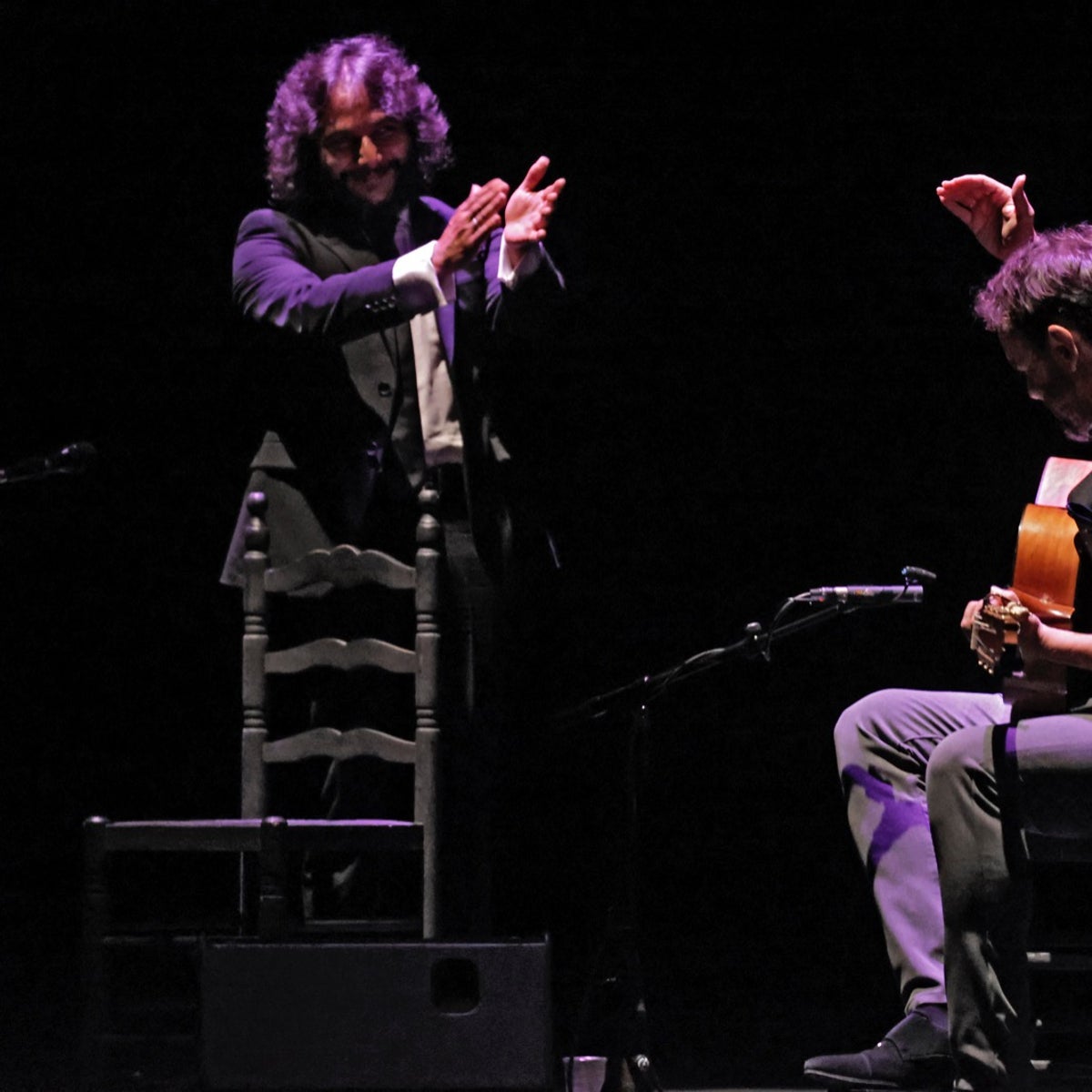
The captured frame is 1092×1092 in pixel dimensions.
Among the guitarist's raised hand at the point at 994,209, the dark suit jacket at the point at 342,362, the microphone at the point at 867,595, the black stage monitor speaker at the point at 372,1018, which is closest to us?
the black stage monitor speaker at the point at 372,1018

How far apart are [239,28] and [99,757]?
1.73 meters

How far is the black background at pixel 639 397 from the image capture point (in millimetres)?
3654

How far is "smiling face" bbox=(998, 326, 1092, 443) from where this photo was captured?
2.12m

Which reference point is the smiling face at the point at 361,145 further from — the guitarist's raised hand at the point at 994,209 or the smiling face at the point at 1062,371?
the smiling face at the point at 1062,371

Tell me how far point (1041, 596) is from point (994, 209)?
2.38 feet

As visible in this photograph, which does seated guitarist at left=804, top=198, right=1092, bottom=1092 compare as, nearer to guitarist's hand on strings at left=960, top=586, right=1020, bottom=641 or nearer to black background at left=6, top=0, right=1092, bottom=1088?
guitarist's hand on strings at left=960, top=586, right=1020, bottom=641

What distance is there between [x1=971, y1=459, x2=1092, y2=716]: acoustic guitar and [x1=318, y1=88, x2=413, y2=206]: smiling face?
144 centimetres

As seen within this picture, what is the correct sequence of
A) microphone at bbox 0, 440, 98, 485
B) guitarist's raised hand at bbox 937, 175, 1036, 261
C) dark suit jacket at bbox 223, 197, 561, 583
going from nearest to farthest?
guitarist's raised hand at bbox 937, 175, 1036, 261 → microphone at bbox 0, 440, 98, 485 → dark suit jacket at bbox 223, 197, 561, 583

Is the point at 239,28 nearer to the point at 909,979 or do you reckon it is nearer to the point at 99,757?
the point at 99,757

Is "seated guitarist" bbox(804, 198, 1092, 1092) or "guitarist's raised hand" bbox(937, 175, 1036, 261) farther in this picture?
"guitarist's raised hand" bbox(937, 175, 1036, 261)

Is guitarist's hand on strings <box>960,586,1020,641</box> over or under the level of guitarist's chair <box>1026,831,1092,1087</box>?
over

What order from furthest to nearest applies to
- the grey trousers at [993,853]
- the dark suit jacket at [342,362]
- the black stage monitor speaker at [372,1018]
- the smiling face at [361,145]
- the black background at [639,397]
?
1. the black background at [639,397]
2. the smiling face at [361,145]
3. the dark suit jacket at [342,362]
4. the black stage monitor speaker at [372,1018]
5. the grey trousers at [993,853]

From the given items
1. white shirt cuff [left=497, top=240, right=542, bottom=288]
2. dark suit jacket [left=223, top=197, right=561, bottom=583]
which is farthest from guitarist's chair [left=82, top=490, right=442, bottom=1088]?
white shirt cuff [left=497, top=240, right=542, bottom=288]

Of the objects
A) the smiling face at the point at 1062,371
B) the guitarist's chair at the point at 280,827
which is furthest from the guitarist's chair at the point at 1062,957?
the guitarist's chair at the point at 280,827
